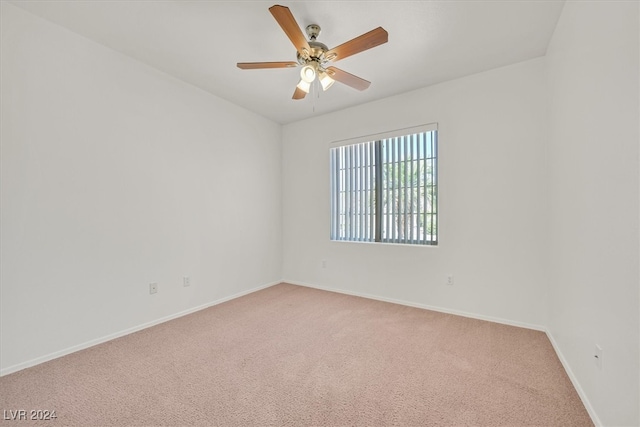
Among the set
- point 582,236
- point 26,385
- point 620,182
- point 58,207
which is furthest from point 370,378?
point 58,207

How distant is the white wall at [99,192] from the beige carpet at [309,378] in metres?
0.36

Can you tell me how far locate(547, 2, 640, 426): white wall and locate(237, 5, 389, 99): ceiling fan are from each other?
1176 mm

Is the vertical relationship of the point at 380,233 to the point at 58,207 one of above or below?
below

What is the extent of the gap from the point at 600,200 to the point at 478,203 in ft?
5.14

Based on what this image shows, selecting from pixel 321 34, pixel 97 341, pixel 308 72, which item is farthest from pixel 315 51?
pixel 97 341

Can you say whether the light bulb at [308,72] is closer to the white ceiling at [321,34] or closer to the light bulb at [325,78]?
the light bulb at [325,78]

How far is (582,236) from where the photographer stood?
1715 mm

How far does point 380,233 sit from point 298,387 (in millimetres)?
2364

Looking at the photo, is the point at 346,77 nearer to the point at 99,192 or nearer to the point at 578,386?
the point at 99,192

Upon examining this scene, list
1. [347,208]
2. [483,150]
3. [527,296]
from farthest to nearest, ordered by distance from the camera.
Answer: [347,208]
[483,150]
[527,296]

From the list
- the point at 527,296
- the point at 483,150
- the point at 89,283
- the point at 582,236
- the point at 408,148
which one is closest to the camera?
the point at 582,236

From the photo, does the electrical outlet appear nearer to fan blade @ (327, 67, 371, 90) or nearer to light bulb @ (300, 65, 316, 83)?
fan blade @ (327, 67, 371, 90)

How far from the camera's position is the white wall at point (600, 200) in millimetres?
1179

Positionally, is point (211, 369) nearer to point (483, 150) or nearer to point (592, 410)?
point (592, 410)
